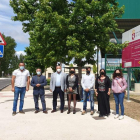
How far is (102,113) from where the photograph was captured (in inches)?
247

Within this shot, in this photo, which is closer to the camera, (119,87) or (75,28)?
(119,87)

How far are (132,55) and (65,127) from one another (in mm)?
6004

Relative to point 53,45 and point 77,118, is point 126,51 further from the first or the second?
point 77,118

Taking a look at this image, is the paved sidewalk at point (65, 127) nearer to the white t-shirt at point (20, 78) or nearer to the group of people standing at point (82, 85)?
the group of people standing at point (82, 85)

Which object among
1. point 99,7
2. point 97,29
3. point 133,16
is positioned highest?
point 133,16

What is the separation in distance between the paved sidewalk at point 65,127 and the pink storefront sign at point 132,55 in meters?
3.75

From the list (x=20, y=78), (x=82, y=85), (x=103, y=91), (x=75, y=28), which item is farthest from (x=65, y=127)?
(x=75, y=28)

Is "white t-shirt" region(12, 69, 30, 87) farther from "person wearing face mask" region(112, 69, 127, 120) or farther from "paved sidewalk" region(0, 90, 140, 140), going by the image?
"person wearing face mask" region(112, 69, 127, 120)

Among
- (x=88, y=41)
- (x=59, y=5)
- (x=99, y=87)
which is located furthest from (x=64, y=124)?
(x=59, y=5)

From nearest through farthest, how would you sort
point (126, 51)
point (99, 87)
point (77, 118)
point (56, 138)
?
1. point (56, 138)
2. point (77, 118)
3. point (99, 87)
4. point (126, 51)

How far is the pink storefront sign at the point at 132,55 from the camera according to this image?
9030 mm

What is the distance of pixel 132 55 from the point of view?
9.59 m

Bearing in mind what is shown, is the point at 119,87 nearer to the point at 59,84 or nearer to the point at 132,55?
the point at 59,84

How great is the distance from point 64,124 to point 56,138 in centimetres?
116
